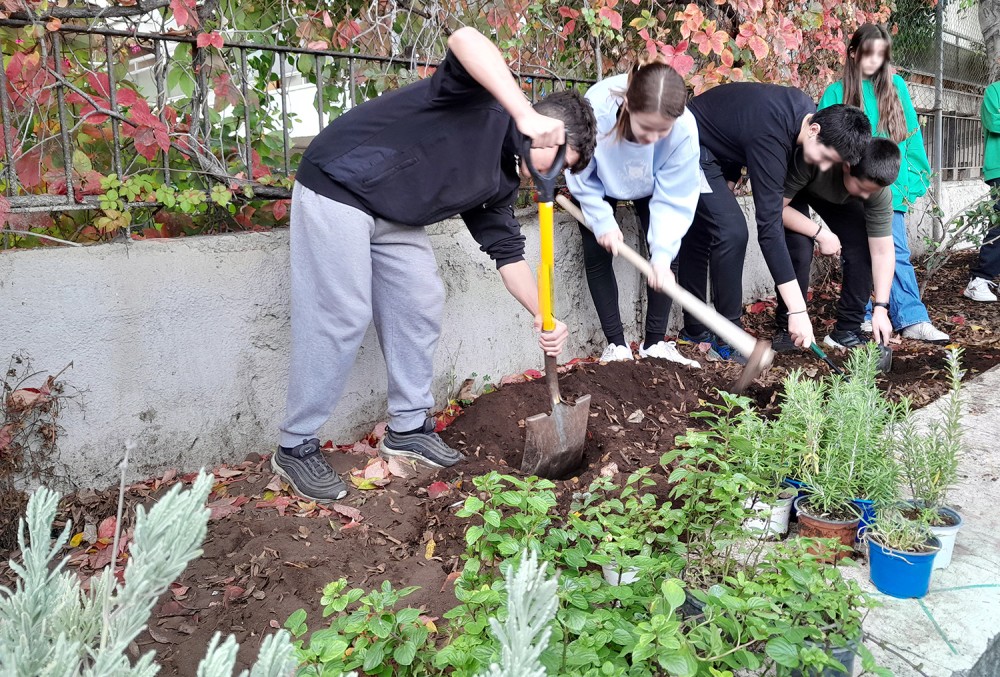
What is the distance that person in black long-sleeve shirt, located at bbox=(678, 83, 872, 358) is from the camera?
3.66m

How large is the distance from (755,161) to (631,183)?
0.61 m

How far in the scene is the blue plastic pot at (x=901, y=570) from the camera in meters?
2.07

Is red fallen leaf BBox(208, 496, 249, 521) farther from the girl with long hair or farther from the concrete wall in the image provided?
the girl with long hair

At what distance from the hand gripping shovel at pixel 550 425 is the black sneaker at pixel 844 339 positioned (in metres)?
2.22

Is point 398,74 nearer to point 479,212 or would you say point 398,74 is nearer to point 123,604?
point 479,212

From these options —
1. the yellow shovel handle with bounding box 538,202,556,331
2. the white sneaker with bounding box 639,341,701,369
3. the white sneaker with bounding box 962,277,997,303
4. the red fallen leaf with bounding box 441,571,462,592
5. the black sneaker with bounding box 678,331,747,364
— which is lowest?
the white sneaker with bounding box 962,277,997,303

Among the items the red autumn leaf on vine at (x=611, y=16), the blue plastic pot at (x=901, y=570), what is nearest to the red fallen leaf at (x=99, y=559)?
the blue plastic pot at (x=901, y=570)

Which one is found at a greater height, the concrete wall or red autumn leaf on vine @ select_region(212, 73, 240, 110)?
red autumn leaf on vine @ select_region(212, 73, 240, 110)

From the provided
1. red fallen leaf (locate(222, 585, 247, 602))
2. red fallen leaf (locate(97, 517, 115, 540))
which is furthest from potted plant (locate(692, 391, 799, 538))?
red fallen leaf (locate(97, 517, 115, 540))

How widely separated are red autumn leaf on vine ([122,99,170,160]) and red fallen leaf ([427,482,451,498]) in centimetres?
157

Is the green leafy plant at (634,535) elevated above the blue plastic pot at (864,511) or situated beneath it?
elevated above

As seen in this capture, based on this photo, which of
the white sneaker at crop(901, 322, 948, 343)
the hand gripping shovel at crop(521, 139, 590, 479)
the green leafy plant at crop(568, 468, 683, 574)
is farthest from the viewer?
the white sneaker at crop(901, 322, 948, 343)

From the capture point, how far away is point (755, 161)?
385 centimetres

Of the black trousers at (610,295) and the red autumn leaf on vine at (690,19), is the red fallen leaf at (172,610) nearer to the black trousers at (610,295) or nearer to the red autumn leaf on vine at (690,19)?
the black trousers at (610,295)
